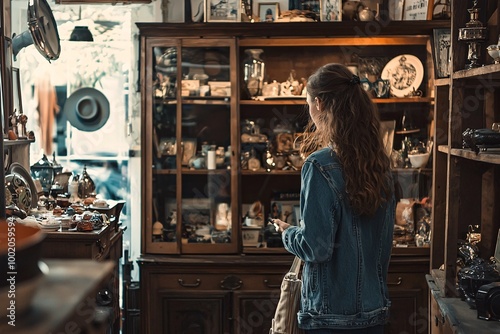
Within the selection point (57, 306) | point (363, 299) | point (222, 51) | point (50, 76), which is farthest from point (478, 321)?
point (50, 76)

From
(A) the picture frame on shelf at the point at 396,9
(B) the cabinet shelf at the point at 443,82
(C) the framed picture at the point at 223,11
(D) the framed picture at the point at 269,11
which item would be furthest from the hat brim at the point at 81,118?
(B) the cabinet shelf at the point at 443,82

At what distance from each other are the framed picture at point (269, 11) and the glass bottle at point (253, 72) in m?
0.23

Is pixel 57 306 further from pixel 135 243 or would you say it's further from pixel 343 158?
pixel 135 243

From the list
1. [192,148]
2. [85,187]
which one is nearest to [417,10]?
[192,148]

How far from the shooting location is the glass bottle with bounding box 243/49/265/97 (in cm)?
468

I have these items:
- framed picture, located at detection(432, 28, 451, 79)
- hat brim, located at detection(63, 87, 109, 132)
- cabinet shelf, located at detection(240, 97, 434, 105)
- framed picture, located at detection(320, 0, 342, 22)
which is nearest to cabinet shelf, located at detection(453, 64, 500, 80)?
framed picture, located at detection(432, 28, 451, 79)

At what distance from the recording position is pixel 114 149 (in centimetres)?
534

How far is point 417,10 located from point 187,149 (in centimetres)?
163

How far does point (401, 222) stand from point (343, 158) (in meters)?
2.21

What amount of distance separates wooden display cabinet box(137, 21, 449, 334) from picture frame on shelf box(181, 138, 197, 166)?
1cm

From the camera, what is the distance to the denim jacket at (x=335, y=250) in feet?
8.55

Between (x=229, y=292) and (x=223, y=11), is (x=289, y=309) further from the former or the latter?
(x=223, y=11)

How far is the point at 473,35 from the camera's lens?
9.87 feet

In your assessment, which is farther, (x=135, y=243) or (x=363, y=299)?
(x=135, y=243)
